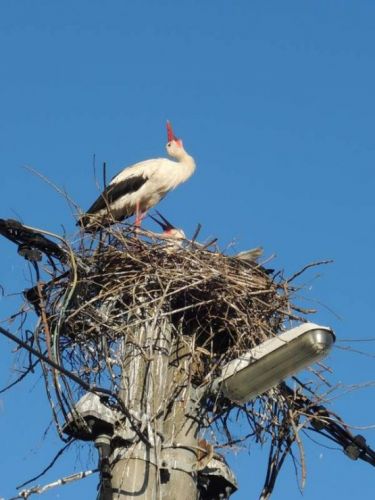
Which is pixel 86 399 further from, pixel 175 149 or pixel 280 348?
pixel 175 149

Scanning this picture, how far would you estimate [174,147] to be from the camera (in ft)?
39.5

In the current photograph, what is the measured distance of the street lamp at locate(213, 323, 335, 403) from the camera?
496 cm

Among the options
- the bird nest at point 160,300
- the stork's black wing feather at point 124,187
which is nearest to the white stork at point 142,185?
the stork's black wing feather at point 124,187

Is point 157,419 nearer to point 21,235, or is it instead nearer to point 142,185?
point 21,235

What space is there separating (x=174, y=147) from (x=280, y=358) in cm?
728

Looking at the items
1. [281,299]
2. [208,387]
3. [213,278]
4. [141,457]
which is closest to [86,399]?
[141,457]

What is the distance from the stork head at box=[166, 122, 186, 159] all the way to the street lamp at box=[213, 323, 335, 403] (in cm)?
697

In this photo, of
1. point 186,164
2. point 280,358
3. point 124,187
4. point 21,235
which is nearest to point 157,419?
point 280,358

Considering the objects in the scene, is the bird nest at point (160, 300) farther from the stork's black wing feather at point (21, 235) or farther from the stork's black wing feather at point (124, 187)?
the stork's black wing feather at point (124, 187)

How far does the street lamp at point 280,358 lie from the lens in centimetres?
496

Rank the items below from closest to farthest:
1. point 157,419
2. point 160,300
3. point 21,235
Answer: point 157,419 → point 21,235 → point 160,300

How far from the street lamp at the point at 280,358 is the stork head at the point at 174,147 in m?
A: 6.97

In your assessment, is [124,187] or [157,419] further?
[124,187]

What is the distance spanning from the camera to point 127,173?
11234 millimetres
